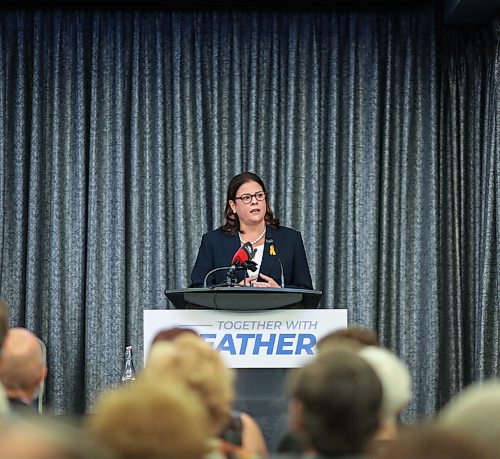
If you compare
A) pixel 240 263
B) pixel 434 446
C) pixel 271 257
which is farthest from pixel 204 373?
pixel 271 257

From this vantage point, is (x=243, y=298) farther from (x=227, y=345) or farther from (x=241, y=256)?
(x=241, y=256)

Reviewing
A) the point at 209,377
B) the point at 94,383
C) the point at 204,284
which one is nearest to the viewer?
the point at 209,377

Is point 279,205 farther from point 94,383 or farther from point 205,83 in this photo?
point 94,383

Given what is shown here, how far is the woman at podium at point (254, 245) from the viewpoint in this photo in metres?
5.27

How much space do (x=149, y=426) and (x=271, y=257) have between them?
381cm

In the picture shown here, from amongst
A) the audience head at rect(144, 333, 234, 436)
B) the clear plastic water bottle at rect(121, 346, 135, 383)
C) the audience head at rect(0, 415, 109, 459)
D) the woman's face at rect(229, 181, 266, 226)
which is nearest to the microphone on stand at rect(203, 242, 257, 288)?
the woman's face at rect(229, 181, 266, 226)

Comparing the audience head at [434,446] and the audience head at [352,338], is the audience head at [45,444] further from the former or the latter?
the audience head at [352,338]

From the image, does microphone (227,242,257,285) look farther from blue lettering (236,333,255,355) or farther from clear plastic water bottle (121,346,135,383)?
clear plastic water bottle (121,346,135,383)

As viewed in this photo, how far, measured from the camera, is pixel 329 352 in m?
2.01

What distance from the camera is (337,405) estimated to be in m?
1.88

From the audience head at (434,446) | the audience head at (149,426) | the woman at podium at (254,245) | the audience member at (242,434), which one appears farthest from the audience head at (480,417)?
the woman at podium at (254,245)

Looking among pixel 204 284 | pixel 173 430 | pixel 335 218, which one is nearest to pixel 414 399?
pixel 335 218

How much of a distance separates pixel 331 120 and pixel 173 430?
556 cm

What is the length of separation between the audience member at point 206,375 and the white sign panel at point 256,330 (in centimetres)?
214
